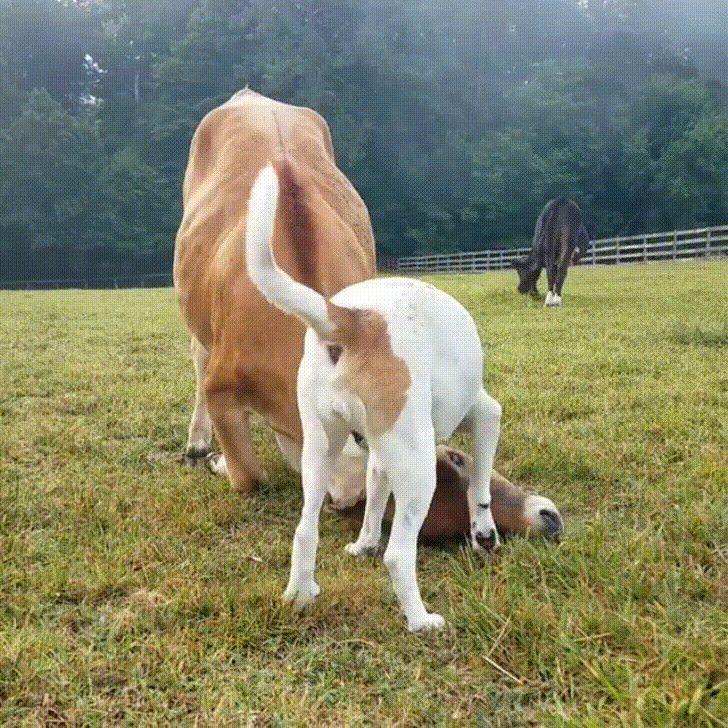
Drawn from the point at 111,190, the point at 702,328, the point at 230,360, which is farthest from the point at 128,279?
the point at 230,360

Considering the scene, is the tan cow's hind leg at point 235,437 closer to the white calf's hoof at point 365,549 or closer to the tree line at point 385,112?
the white calf's hoof at point 365,549

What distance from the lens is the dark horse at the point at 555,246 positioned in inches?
458

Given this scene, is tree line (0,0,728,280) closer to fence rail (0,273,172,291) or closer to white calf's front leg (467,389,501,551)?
fence rail (0,273,172,291)

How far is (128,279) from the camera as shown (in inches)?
1371

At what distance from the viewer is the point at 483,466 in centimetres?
250

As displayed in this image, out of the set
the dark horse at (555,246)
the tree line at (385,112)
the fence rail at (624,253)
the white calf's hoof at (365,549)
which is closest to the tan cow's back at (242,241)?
the white calf's hoof at (365,549)

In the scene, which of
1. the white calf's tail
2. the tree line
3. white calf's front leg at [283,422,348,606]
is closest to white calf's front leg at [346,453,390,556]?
white calf's front leg at [283,422,348,606]

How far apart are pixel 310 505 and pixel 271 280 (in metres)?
0.57

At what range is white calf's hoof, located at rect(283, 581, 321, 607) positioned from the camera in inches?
86.7

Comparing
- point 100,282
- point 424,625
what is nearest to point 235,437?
point 424,625

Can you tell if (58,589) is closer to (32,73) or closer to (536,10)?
(32,73)

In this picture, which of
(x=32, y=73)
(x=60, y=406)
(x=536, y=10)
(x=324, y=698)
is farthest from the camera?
(x=536, y=10)

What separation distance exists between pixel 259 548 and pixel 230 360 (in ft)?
2.30

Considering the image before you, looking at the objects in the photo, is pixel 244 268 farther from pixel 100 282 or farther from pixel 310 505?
pixel 100 282
